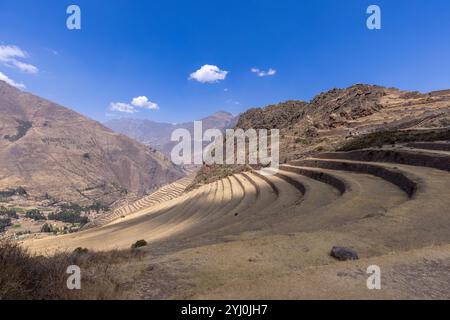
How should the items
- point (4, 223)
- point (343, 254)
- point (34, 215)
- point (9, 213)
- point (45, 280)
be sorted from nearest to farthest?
point (45, 280) → point (343, 254) → point (4, 223) → point (9, 213) → point (34, 215)

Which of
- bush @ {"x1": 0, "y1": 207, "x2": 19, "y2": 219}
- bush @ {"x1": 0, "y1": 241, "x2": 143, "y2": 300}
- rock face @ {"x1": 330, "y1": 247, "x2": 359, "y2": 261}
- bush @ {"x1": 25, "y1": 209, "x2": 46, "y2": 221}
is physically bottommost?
bush @ {"x1": 25, "y1": 209, "x2": 46, "y2": 221}

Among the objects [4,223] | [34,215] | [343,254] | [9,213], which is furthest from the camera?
[34,215]

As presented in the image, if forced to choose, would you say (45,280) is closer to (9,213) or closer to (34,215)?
(34,215)

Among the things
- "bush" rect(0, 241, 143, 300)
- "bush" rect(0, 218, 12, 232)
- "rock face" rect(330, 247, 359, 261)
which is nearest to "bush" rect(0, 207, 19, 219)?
"bush" rect(0, 218, 12, 232)

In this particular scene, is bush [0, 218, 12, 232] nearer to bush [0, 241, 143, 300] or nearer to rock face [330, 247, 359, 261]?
bush [0, 241, 143, 300]

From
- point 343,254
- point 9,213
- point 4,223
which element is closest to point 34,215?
point 9,213
